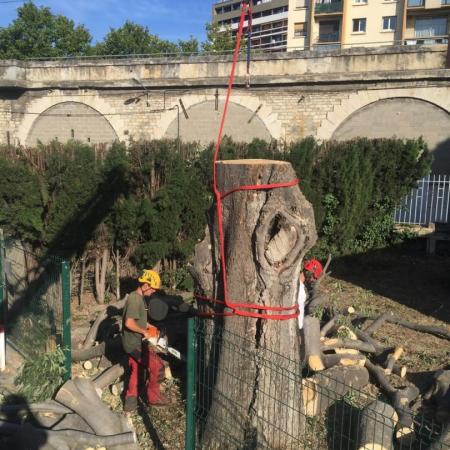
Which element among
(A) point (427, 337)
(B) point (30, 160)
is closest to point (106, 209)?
(B) point (30, 160)

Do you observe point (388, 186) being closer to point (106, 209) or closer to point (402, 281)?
point (402, 281)

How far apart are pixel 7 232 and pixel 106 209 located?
177cm

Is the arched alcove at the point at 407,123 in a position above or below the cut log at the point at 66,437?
above

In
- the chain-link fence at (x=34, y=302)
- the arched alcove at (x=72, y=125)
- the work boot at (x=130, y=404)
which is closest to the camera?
the work boot at (x=130, y=404)

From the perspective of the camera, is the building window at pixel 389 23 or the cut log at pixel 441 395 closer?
the cut log at pixel 441 395

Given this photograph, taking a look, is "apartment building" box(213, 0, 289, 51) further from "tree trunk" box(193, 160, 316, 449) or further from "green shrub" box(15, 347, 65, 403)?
"tree trunk" box(193, 160, 316, 449)

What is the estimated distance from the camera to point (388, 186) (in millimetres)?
11984

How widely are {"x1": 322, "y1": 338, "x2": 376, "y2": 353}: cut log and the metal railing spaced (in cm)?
706

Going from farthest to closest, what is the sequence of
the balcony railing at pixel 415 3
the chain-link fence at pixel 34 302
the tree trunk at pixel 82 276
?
1. the balcony railing at pixel 415 3
2. the tree trunk at pixel 82 276
3. the chain-link fence at pixel 34 302

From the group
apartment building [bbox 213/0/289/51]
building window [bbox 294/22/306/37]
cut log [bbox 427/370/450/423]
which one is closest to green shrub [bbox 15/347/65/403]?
cut log [bbox 427/370/450/423]

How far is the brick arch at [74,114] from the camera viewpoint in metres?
20.7

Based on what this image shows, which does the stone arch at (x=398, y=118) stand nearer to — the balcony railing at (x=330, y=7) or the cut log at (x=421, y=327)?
the cut log at (x=421, y=327)

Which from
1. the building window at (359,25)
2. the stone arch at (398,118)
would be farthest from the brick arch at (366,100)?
the building window at (359,25)

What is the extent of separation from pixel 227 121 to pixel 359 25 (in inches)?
1359
